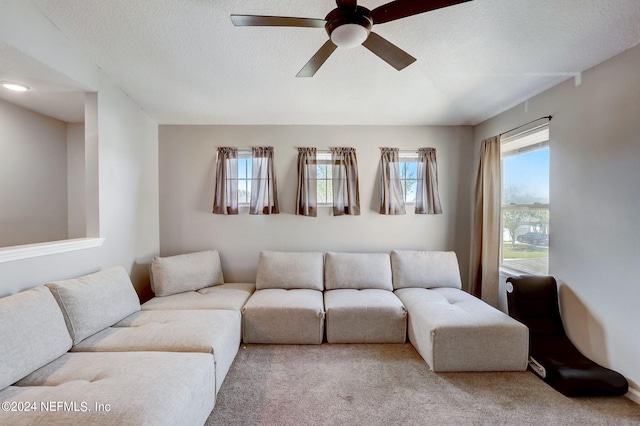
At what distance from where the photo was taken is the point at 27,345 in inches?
52.0

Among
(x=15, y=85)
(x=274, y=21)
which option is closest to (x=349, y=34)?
(x=274, y=21)

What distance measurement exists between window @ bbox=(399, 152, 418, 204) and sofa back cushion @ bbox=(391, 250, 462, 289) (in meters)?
0.82

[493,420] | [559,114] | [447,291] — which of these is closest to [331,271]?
[447,291]

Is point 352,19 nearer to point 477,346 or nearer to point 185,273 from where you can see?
point 477,346

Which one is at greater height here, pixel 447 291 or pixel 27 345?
pixel 27 345

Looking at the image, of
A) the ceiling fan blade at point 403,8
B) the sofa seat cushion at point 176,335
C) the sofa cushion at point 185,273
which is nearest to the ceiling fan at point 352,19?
the ceiling fan blade at point 403,8

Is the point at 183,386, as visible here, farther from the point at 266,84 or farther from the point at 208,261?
the point at 266,84

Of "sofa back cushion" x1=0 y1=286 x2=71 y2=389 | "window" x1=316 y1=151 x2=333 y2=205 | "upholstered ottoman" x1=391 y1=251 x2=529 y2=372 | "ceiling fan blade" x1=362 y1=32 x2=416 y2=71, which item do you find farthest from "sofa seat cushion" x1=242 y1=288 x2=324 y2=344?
"ceiling fan blade" x1=362 y1=32 x2=416 y2=71

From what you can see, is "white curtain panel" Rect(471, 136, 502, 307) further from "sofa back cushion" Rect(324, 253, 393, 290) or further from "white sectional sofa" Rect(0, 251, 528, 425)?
"sofa back cushion" Rect(324, 253, 393, 290)

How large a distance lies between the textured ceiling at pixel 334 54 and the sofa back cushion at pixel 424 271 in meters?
1.76

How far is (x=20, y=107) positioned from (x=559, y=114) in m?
5.26

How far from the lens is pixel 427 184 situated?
3.24 metres

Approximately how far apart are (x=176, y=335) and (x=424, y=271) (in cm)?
254

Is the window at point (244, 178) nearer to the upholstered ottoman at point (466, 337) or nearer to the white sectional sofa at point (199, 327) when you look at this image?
the white sectional sofa at point (199, 327)
